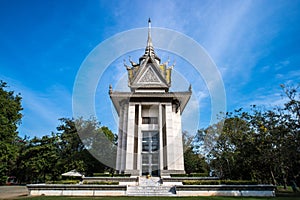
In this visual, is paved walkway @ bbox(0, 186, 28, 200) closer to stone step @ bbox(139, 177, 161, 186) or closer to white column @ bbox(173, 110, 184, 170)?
stone step @ bbox(139, 177, 161, 186)

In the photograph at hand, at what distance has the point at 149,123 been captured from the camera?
25.5 meters

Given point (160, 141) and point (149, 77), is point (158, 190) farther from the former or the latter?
point (149, 77)

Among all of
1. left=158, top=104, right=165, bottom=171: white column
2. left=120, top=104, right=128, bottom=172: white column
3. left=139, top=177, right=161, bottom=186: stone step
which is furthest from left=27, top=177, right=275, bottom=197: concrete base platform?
left=120, top=104, right=128, bottom=172: white column

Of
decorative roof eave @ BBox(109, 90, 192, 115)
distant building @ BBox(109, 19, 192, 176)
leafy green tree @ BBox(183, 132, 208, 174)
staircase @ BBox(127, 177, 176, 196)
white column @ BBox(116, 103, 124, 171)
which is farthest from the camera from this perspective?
leafy green tree @ BBox(183, 132, 208, 174)

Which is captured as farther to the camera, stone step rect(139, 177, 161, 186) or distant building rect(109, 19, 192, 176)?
distant building rect(109, 19, 192, 176)

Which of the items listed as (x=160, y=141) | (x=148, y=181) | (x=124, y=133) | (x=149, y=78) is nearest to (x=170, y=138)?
(x=160, y=141)

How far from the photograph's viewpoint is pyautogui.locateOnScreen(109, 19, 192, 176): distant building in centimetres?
2283

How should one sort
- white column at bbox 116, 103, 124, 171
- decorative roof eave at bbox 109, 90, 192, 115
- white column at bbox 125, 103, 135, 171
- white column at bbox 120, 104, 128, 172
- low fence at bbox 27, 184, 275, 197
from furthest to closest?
decorative roof eave at bbox 109, 90, 192, 115 < white column at bbox 116, 103, 124, 171 < white column at bbox 120, 104, 128, 172 < white column at bbox 125, 103, 135, 171 < low fence at bbox 27, 184, 275, 197

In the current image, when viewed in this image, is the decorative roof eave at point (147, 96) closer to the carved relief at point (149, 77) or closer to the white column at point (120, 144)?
→ the white column at point (120, 144)

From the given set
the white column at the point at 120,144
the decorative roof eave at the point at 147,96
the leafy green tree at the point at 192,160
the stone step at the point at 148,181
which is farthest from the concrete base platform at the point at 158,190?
the leafy green tree at the point at 192,160

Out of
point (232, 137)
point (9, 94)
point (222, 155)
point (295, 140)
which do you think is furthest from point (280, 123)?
point (9, 94)

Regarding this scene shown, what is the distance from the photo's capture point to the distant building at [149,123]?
22828mm

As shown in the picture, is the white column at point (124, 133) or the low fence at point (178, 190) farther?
the white column at point (124, 133)

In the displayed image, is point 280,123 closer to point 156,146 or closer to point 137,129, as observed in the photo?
point 156,146
